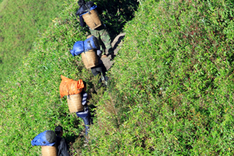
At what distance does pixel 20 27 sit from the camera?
2353 cm

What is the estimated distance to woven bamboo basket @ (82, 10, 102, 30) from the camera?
8707 millimetres

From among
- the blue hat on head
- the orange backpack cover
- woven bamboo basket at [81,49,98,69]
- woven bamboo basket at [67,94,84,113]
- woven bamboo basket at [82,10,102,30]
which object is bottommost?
the blue hat on head

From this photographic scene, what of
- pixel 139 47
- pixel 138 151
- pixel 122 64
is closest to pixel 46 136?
pixel 138 151

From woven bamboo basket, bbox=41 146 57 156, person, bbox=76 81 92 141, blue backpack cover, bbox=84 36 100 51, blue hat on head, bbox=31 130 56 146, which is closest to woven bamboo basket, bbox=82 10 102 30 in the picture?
blue backpack cover, bbox=84 36 100 51

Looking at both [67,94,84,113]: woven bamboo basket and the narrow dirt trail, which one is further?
the narrow dirt trail

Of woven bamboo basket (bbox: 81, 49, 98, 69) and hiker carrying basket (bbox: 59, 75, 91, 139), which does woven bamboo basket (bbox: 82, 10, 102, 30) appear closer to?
woven bamboo basket (bbox: 81, 49, 98, 69)

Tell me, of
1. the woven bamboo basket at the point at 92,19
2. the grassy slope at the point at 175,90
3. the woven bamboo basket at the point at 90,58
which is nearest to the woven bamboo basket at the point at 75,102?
the grassy slope at the point at 175,90

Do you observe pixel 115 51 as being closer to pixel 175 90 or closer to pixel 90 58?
pixel 90 58

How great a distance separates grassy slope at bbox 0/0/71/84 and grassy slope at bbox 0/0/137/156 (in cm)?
866

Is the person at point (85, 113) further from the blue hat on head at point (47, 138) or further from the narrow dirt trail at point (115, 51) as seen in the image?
the narrow dirt trail at point (115, 51)

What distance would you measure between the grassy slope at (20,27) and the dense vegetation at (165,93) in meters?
12.9

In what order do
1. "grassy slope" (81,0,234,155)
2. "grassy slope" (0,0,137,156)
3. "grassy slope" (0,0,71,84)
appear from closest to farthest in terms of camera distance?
"grassy slope" (81,0,234,155) → "grassy slope" (0,0,137,156) → "grassy slope" (0,0,71,84)

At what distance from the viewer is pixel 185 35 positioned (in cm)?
639

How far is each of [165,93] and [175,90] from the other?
0.32 metres
